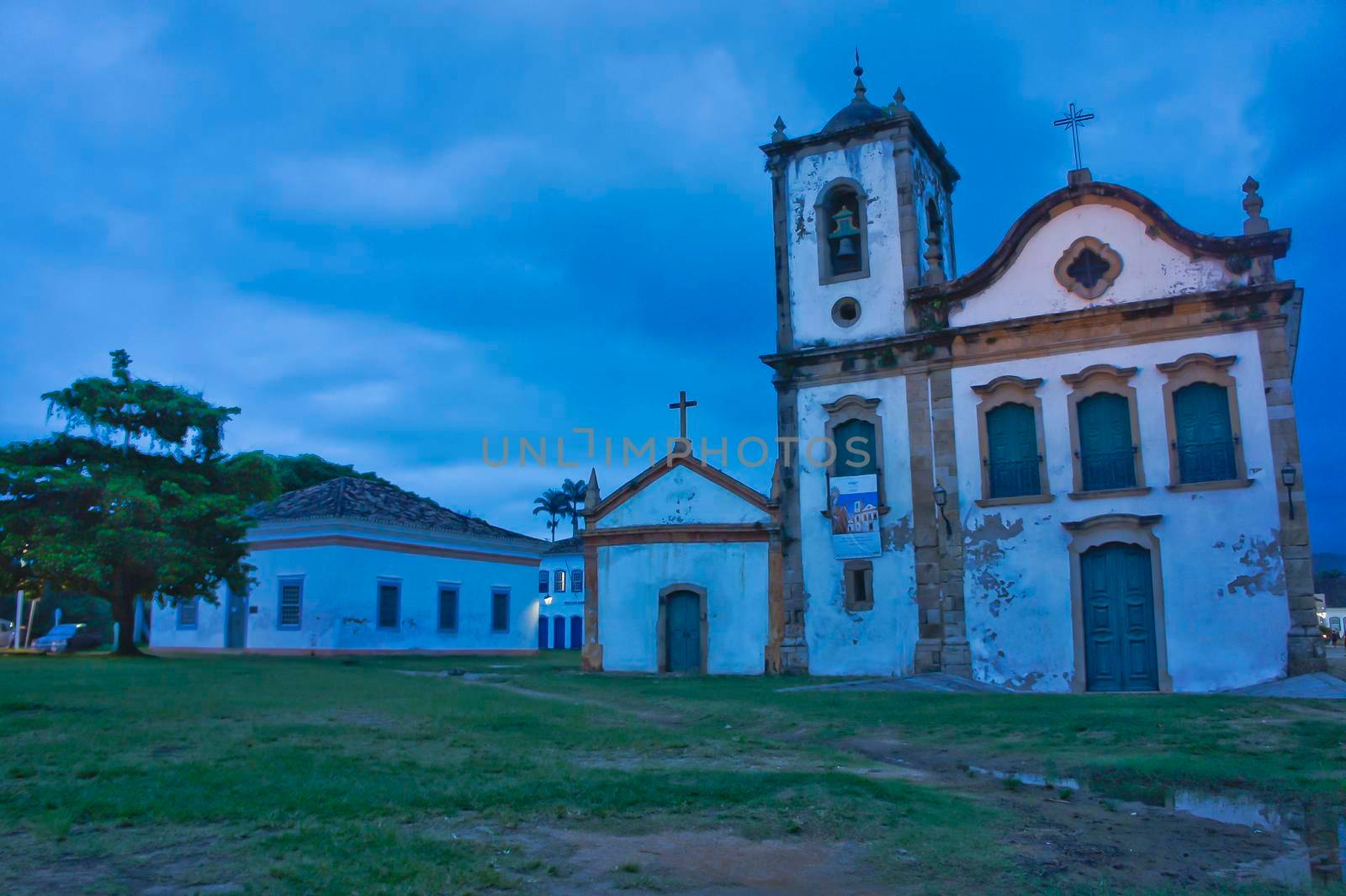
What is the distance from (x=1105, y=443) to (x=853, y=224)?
6.62 m

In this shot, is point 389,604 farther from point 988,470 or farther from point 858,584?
point 988,470

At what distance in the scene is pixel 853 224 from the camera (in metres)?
21.0

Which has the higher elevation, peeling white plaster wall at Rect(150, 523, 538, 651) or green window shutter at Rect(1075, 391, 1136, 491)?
green window shutter at Rect(1075, 391, 1136, 491)

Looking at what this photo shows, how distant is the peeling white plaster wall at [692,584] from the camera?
67.9ft

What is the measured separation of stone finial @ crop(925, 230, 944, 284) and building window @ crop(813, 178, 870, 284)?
120cm

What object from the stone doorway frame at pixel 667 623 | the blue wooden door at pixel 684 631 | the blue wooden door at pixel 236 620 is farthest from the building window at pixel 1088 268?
the blue wooden door at pixel 236 620

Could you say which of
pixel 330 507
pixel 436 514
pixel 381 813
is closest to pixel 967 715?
pixel 381 813

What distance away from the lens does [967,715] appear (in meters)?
11.9

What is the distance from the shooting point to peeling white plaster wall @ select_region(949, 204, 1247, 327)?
1758cm

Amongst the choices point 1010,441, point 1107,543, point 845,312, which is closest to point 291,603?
point 845,312

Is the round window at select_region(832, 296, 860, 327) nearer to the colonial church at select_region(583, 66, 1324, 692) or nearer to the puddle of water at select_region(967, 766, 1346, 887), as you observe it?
the colonial church at select_region(583, 66, 1324, 692)

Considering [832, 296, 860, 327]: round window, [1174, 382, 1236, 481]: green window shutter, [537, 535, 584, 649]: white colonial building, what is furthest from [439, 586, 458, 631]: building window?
[537, 535, 584, 649]: white colonial building

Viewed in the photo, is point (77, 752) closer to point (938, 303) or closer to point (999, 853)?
point (999, 853)

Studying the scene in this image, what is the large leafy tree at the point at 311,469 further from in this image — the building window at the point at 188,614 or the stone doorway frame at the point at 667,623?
the stone doorway frame at the point at 667,623
